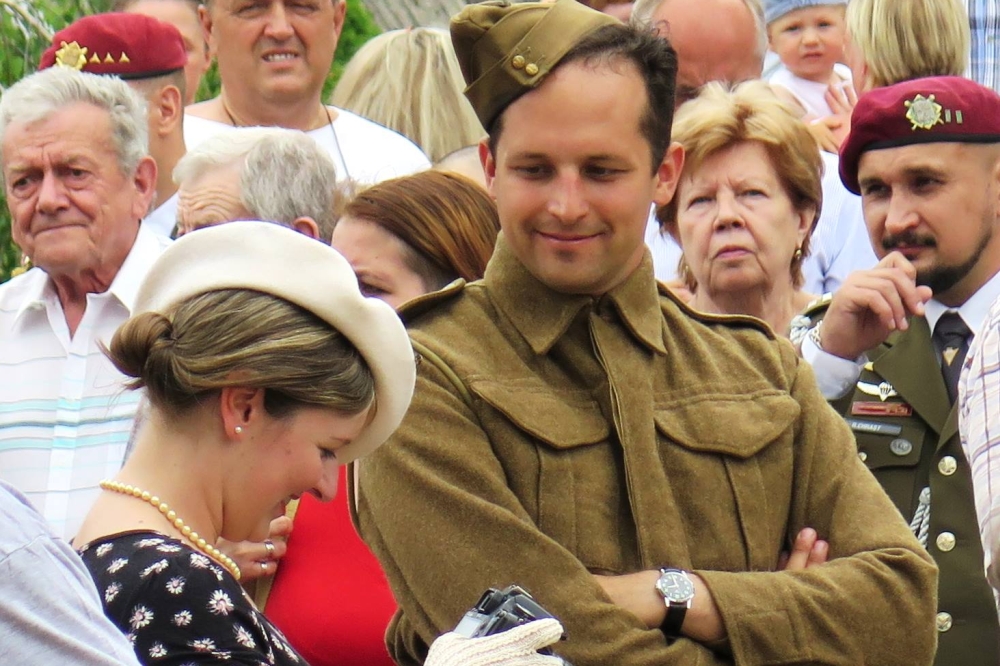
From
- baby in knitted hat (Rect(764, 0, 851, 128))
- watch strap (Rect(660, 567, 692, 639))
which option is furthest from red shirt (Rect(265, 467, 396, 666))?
baby in knitted hat (Rect(764, 0, 851, 128))

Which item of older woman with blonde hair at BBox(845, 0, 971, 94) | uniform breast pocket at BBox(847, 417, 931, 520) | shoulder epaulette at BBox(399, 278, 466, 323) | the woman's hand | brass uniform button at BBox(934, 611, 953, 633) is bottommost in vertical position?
the woman's hand

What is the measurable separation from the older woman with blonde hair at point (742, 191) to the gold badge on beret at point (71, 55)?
87.9 inches

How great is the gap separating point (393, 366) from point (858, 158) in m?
Answer: 2.16

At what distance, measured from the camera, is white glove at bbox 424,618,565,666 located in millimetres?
2605

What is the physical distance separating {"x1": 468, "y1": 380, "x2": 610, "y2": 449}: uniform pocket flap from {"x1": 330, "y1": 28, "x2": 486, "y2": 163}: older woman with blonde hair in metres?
3.11

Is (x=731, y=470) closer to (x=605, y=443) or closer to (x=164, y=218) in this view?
(x=605, y=443)

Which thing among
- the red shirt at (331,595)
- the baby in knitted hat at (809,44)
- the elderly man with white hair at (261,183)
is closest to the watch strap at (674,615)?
the red shirt at (331,595)

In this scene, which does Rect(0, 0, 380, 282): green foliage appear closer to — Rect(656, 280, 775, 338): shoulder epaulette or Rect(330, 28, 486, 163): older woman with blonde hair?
Rect(330, 28, 486, 163): older woman with blonde hair

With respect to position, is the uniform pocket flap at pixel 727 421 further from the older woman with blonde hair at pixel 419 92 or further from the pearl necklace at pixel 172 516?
the older woman with blonde hair at pixel 419 92

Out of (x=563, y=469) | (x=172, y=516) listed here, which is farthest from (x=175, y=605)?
(x=563, y=469)

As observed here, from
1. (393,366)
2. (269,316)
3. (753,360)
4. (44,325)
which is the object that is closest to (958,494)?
(753,360)

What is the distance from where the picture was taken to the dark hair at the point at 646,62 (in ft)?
11.7

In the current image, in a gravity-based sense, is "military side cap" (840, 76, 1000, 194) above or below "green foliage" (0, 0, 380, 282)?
above

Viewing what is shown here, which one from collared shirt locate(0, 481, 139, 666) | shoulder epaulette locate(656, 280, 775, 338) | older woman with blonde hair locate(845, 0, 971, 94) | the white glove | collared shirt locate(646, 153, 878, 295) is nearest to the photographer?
collared shirt locate(0, 481, 139, 666)
